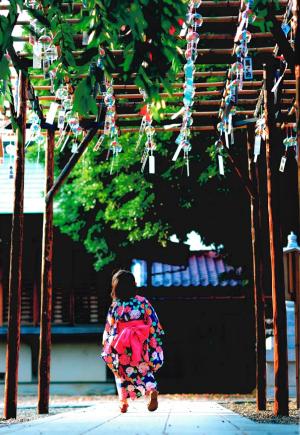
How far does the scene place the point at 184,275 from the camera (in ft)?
77.7

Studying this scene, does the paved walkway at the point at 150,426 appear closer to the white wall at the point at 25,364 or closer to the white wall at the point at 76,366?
the white wall at the point at 76,366

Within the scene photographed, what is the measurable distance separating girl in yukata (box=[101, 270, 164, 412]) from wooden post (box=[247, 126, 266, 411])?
7.20 ft

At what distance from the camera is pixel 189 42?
26.1 ft

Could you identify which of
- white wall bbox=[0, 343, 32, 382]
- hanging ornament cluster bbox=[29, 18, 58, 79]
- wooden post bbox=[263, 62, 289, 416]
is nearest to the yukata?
wooden post bbox=[263, 62, 289, 416]

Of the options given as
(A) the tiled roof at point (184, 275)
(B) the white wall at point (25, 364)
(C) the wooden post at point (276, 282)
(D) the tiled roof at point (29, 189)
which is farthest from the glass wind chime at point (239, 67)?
(B) the white wall at point (25, 364)

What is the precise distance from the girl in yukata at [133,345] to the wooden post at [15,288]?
3.47 feet

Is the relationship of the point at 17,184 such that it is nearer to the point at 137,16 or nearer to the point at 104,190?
the point at 137,16

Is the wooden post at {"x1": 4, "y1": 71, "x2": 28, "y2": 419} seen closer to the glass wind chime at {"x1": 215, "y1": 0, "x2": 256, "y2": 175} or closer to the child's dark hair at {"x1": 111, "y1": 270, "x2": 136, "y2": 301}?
the child's dark hair at {"x1": 111, "y1": 270, "x2": 136, "y2": 301}

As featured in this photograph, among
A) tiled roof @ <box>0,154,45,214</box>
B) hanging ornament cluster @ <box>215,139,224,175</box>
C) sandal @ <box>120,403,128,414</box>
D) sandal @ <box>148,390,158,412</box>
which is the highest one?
tiled roof @ <box>0,154,45,214</box>

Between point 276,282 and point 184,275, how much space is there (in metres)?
15.1

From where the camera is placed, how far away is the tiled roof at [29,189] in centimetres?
2500

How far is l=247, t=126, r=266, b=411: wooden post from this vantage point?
10.8 metres

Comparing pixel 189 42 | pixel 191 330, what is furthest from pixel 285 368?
pixel 191 330

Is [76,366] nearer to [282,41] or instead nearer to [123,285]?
[123,285]
